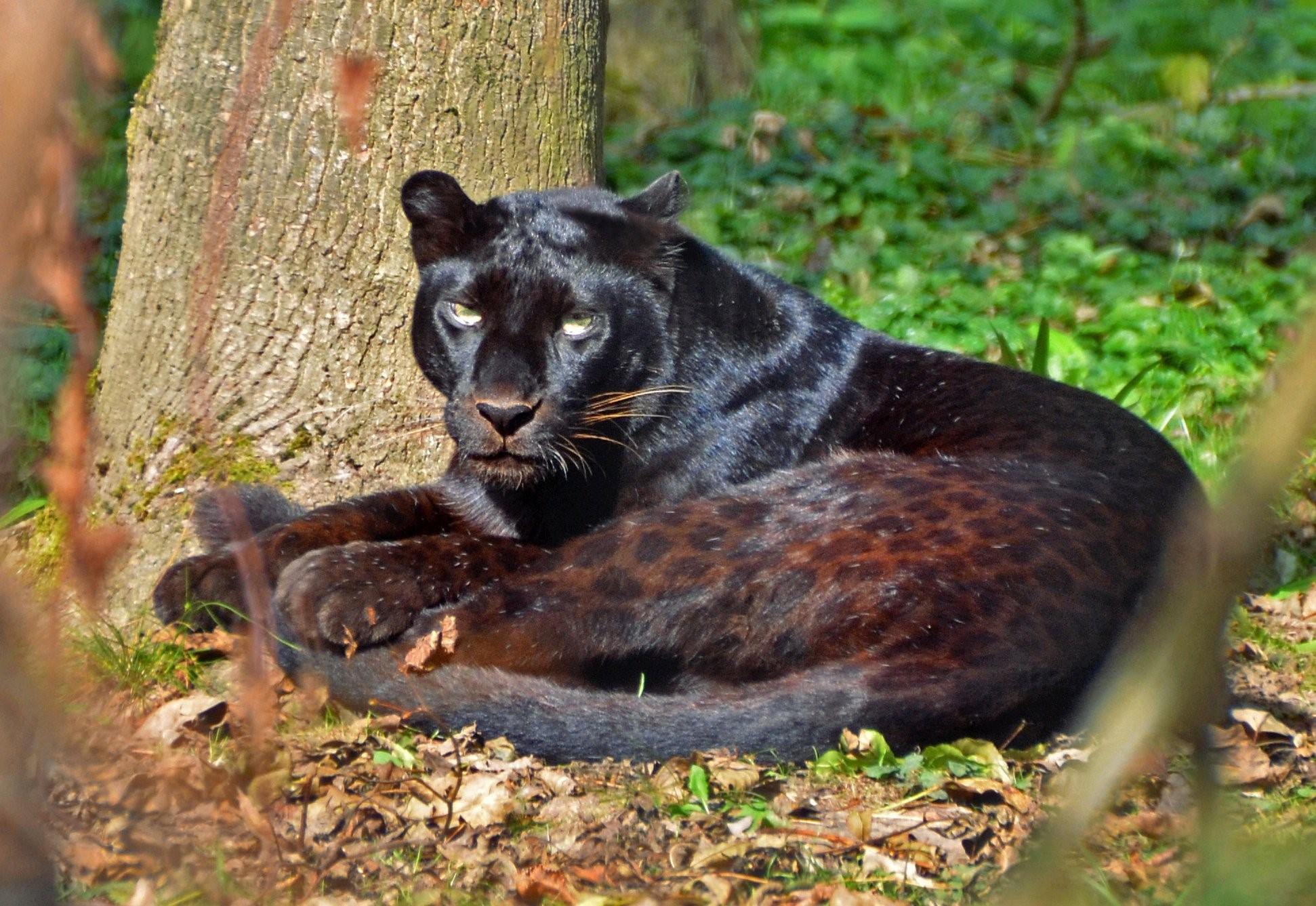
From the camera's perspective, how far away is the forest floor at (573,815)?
2.27 meters

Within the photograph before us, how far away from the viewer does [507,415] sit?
334cm

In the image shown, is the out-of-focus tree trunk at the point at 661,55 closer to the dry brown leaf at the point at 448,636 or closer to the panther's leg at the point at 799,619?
the panther's leg at the point at 799,619

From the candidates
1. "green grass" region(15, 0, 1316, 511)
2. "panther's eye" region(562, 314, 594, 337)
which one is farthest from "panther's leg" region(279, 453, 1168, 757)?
"green grass" region(15, 0, 1316, 511)

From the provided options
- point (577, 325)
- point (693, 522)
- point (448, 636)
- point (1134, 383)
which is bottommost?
point (448, 636)

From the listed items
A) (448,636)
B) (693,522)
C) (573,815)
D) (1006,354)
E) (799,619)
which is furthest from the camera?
(1006,354)

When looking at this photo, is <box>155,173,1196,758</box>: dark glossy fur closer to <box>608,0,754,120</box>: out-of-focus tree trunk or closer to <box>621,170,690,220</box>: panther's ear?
<box>621,170,690,220</box>: panther's ear

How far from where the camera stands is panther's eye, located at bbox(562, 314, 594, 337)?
3549 millimetres

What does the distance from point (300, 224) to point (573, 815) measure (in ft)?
6.72

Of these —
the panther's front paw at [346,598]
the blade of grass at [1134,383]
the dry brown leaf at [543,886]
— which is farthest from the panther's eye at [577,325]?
the blade of grass at [1134,383]

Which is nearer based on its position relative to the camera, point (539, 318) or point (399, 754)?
point (399, 754)

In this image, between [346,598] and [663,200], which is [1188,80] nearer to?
[663,200]

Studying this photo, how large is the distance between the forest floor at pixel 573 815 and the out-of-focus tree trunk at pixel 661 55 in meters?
6.49

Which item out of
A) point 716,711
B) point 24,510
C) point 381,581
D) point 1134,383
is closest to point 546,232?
point 381,581

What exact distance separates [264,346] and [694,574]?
61.5 inches
